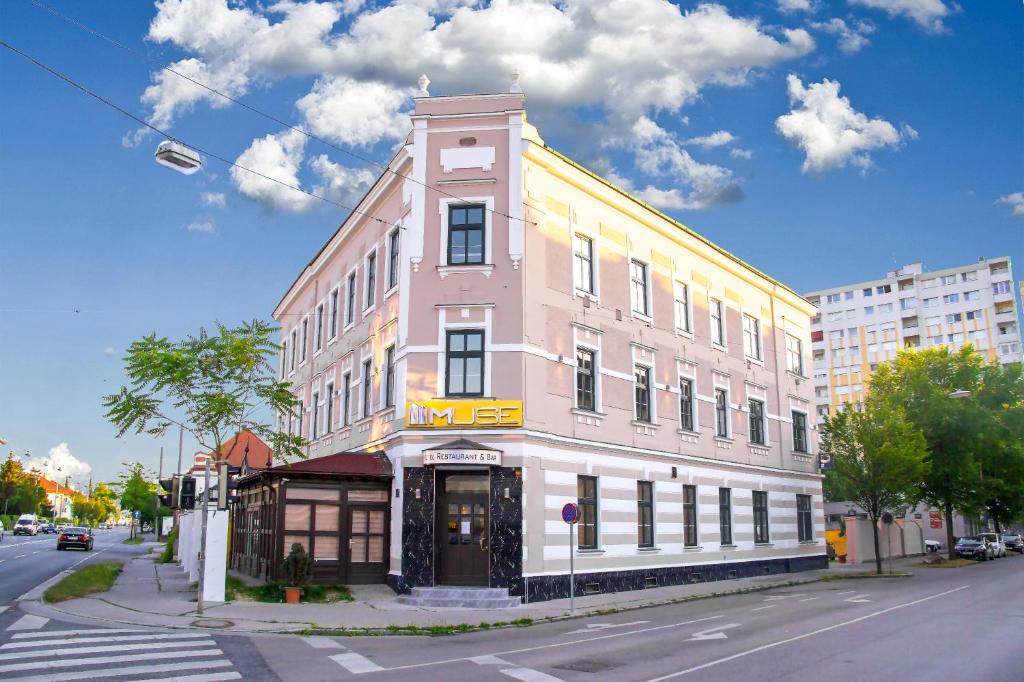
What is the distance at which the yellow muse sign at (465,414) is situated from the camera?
69.0ft

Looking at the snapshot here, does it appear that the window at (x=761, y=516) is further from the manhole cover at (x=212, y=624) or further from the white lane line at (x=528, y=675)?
the white lane line at (x=528, y=675)

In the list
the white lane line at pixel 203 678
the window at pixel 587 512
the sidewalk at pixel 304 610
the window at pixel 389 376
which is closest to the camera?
the white lane line at pixel 203 678

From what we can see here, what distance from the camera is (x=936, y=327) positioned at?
305 ft

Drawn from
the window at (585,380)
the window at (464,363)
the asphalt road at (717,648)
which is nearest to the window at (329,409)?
the window at (464,363)

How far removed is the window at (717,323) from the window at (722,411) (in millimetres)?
1929

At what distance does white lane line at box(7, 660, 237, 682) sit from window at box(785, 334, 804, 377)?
29157 mm

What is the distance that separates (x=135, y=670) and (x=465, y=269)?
44.6 feet

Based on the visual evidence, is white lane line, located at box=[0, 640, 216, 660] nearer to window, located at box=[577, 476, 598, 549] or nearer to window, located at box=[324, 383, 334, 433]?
window, located at box=[577, 476, 598, 549]

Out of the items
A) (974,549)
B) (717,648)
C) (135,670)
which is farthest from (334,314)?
(974,549)

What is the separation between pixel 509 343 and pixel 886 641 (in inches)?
448

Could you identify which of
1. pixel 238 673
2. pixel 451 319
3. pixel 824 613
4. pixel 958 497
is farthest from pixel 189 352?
pixel 958 497

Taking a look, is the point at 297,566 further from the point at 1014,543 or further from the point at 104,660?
the point at 1014,543

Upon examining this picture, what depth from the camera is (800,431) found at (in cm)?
3597

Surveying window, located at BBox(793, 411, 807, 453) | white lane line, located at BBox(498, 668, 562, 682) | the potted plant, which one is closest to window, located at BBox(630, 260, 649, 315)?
window, located at BBox(793, 411, 807, 453)
